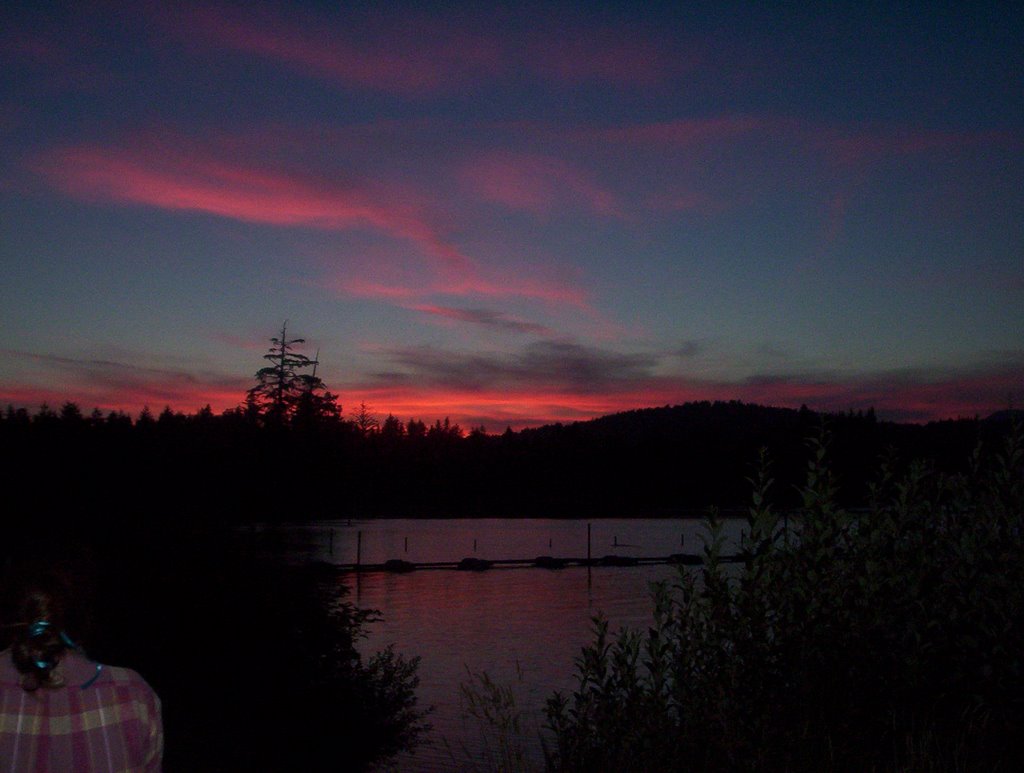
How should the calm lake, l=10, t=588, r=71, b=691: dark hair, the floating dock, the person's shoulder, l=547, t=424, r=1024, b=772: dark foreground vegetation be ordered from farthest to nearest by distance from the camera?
the floating dock, the calm lake, l=547, t=424, r=1024, b=772: dark foreground vegetation, the person's shoulder, l=10, t=588, r=71, b=691: dark hair

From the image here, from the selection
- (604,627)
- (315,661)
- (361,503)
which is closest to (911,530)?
(604,627)

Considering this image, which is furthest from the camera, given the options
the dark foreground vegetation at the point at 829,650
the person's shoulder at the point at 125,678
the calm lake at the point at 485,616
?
the calm lake at the point at 485,616

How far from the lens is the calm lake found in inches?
915

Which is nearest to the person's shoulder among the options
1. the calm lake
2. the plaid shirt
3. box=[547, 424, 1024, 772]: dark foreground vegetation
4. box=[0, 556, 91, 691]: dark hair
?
the plaid shirt

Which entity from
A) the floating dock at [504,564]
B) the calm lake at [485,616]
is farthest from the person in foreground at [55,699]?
the floating dock at [504,564]

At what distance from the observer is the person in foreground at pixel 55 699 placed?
332 centimetres

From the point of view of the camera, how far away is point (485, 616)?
1905 inches

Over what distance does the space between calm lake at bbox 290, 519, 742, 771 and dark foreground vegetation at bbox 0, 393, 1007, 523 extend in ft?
14.8

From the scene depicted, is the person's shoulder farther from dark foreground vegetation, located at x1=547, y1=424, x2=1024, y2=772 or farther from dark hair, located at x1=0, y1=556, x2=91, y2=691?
dark foreground vegetation, located at x1=547, y1=424, x2=1024, y2=772

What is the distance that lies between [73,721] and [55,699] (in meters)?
0.09

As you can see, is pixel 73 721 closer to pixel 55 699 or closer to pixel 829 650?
pixel 55 699

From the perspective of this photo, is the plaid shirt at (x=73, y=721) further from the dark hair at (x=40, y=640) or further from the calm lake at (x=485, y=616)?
the calm lake at (x=485, y=616)

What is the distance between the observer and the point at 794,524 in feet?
35.6

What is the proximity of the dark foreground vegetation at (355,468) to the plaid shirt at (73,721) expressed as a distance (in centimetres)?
786
